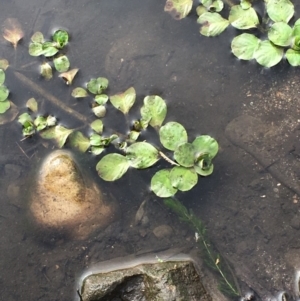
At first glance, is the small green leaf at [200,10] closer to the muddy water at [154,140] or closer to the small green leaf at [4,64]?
the muddy water at [154,140]

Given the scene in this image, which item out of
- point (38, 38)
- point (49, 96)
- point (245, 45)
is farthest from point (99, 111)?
point (245, 45)

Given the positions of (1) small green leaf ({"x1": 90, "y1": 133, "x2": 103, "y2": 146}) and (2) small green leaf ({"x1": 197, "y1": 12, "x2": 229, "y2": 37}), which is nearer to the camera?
(1) small green leaf ({"x1": 90, "y1": 133, "x2": 103, "y2": 146})

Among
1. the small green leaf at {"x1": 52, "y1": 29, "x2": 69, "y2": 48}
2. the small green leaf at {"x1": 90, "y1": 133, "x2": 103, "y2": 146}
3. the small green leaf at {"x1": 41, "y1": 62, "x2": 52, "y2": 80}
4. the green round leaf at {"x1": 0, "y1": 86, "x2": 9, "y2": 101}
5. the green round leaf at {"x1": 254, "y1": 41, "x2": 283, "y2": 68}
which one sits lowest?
the small green leaf at {"x1": 90, "y1": 133, "x2": 103, "y2": 146}

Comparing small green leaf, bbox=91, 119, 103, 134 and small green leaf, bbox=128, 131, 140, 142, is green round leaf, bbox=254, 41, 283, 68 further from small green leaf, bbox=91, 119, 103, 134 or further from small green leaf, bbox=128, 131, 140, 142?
small green leaf, bbox=91, 119, 103, 134

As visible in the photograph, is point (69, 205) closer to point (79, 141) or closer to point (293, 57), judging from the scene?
point (79, 141)

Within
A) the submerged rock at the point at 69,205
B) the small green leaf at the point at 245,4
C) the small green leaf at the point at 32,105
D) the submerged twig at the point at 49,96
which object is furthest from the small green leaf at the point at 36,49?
the small green leaf at the point at 245,4

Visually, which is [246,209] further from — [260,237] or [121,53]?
[121,53]

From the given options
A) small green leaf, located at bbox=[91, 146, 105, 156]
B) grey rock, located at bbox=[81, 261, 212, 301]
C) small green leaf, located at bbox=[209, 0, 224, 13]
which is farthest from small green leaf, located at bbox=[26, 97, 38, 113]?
small green leaf, located at bbox=[209, 0, 224, 13]
